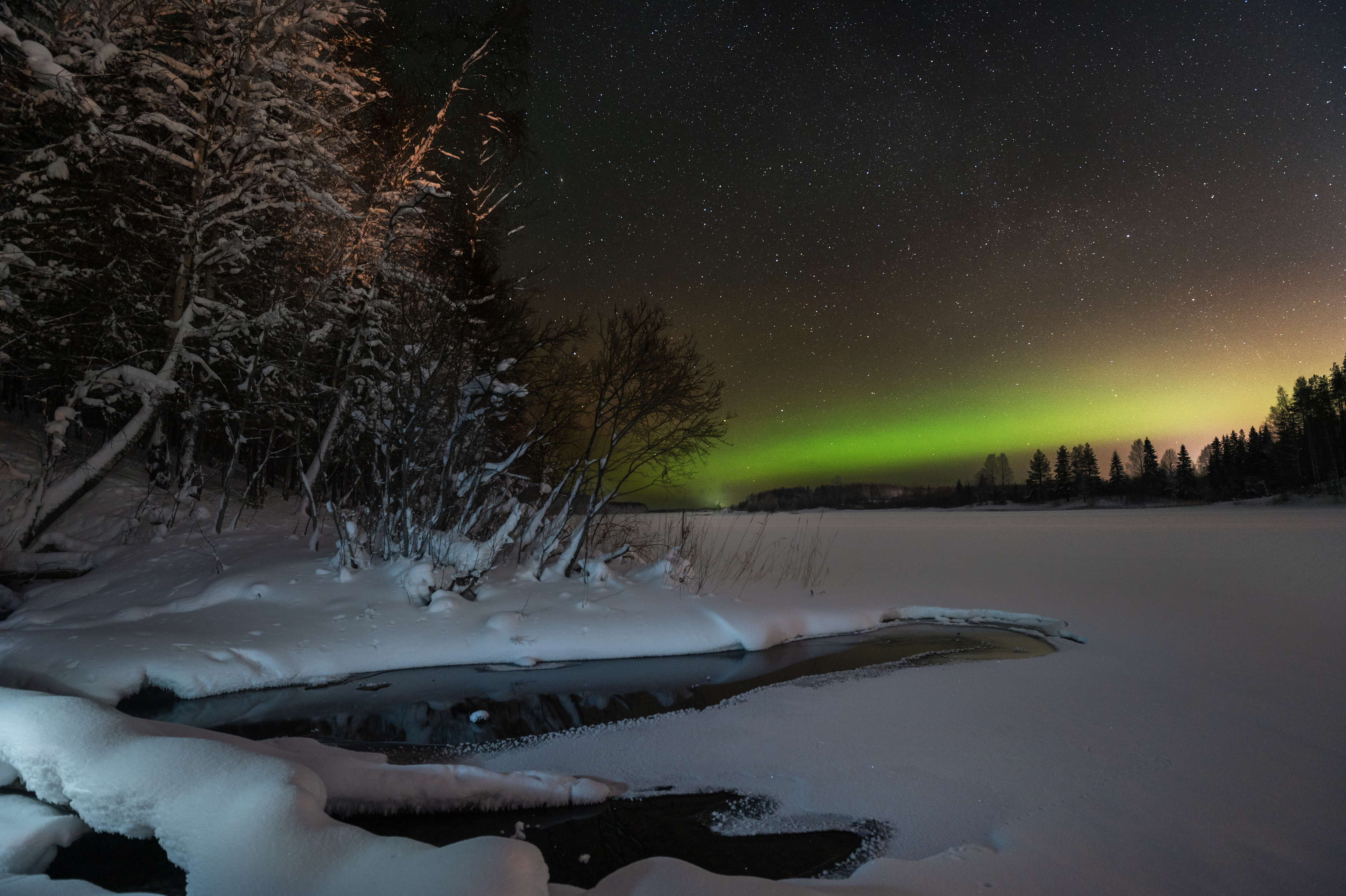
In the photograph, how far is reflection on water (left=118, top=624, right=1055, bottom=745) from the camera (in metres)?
5.00

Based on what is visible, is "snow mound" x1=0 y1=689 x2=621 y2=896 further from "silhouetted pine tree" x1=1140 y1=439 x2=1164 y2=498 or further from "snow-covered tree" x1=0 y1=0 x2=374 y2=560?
"silhouetted pine tree" x1=1140 y1=439 x2=1164 y2=498

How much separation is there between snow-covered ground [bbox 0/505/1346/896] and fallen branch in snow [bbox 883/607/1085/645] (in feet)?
0.39

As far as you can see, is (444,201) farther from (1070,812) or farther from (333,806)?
(1070,812)

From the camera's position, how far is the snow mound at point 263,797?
2043 mm

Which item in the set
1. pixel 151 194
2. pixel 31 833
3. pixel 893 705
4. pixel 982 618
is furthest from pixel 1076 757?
pixel 151 194

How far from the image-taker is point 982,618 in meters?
9.50

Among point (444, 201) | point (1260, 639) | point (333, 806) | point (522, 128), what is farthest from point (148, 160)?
point (1260, 639)

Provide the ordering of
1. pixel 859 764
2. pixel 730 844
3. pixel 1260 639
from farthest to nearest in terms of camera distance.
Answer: pixel 1260 639 < pixel 859 764 < pixel 730 844

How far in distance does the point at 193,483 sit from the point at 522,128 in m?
9.94

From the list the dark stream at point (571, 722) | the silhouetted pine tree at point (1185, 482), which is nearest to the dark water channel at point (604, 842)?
the dark stream at point (571, 722)

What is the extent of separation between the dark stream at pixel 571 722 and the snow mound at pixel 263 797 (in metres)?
0.16

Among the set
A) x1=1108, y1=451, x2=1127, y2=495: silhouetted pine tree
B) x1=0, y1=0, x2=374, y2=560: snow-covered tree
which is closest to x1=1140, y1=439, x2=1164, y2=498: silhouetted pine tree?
x1=1108, y1=451, x2=1127, y2=495: silhouetted pine tree

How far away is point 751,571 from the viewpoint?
13.0 m

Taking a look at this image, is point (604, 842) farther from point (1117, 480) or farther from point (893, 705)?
point (1117, 480)
